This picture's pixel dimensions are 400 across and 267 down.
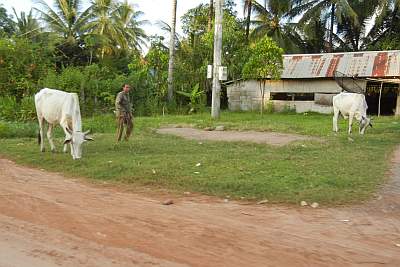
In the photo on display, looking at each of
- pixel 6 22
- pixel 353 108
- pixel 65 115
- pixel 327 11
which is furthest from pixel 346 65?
pixel 6 22

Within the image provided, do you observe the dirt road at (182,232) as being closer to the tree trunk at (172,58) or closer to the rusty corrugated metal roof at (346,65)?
the tree trunk at (172,58)

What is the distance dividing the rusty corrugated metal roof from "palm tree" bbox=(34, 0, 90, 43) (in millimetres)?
15727

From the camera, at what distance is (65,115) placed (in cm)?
1098

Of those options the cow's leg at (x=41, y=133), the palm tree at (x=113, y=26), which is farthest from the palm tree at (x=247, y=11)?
the cow's leg at (x=41, y=133)

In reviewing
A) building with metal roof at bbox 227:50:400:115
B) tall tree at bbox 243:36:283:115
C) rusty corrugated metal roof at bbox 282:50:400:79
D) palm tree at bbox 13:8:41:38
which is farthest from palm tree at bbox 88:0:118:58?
tall tree at bbox 243:36:283:115

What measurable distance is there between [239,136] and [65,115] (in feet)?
21.7

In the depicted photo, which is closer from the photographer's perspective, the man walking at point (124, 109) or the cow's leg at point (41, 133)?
the cow's leg at point (41, 133)

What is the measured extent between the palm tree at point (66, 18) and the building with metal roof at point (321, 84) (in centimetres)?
1269

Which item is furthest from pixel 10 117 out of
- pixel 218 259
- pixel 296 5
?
pixel 296 5

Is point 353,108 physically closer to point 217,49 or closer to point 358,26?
point 217,49

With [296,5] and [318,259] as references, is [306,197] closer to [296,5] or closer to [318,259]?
[318,259]

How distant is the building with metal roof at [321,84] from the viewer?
2733 centimetres

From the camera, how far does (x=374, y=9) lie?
114 ft

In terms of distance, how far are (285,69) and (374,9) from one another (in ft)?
33.6
